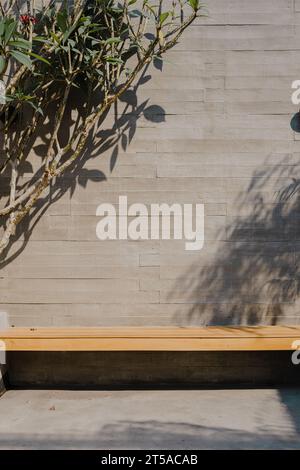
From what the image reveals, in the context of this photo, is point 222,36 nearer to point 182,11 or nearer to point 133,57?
point 182,11

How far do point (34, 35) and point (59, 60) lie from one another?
34 centimetres

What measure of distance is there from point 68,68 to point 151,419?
97.4 inches

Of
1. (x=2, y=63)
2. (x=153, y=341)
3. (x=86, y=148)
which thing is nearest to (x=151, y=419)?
(x=153, y=341)

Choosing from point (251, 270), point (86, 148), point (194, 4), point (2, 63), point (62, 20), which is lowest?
point (251, 270)

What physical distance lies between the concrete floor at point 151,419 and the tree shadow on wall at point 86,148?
1.19 m

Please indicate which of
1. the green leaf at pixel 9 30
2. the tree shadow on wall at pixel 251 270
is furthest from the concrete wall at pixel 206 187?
the green leaf at pixel 9 30

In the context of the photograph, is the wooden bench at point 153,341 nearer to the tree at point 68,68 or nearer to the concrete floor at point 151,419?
the concrete floor at point 151,419

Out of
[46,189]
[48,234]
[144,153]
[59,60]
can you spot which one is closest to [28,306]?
[48,234]

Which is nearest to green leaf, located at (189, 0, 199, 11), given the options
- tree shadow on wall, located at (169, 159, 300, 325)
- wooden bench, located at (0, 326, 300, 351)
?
tree shadow on wall, located at (169, 159, 300, 325)

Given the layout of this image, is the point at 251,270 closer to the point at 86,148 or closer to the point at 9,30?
the point at 86,148

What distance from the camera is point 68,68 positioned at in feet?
13.0

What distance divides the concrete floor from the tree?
4.12 ft

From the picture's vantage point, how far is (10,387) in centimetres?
428

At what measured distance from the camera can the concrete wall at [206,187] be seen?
421 cm
